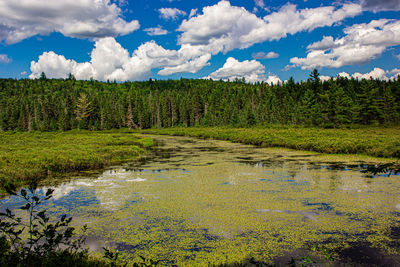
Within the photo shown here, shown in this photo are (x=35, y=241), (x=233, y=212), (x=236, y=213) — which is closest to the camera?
(x=35, y=241)

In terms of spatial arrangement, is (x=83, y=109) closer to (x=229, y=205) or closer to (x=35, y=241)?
(x=229, y=205)

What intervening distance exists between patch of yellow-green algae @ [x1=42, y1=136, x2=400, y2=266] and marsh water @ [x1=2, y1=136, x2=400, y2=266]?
0.09 ft

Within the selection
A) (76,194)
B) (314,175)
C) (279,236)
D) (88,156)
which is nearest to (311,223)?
(279,236)

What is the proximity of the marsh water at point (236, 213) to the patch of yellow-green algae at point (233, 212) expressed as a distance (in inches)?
1.1

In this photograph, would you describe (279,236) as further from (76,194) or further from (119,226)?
(76,194)

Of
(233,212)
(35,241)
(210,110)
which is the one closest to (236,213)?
(233,212)

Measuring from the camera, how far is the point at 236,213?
947 centimetres

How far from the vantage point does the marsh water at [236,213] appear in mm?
6883

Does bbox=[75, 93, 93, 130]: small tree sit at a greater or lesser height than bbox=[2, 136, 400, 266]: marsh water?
greater

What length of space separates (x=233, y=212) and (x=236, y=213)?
14cm

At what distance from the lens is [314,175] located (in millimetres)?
15211

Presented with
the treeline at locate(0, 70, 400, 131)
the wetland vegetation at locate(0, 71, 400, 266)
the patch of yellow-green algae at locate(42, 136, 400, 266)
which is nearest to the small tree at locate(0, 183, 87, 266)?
the wetland vegetation at locate(0, 71, 400, 266)

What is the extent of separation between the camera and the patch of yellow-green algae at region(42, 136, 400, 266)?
709 cm

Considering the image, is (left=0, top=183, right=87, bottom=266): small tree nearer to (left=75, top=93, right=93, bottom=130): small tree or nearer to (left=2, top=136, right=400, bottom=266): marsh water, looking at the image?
(left=2, top=136, right=400, bottom=266): marsh water
